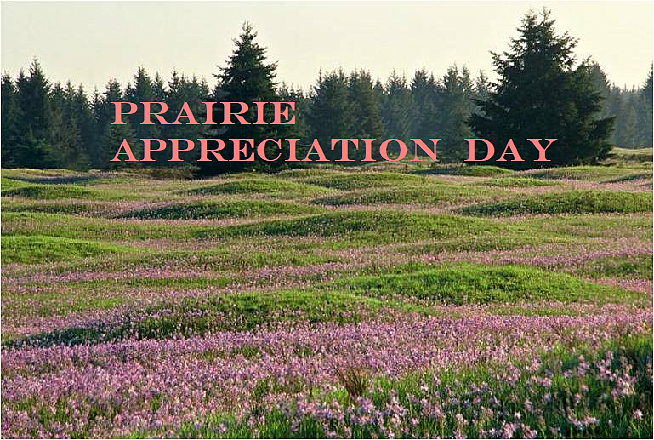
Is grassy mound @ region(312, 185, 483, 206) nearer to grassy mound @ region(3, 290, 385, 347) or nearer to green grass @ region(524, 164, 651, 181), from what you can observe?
green grass @ region(524, 164, 651, 181)

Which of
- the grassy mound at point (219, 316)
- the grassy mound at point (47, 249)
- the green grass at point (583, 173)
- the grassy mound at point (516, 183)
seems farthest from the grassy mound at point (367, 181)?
the grassy mound at point (219, 316)

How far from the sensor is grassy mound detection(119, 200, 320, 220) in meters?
36.2

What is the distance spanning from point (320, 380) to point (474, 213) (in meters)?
26.6

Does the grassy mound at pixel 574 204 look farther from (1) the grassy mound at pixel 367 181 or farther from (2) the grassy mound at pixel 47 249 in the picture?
(2) the grassy mound at pixel 47 249

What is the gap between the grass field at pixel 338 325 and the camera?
245 inches

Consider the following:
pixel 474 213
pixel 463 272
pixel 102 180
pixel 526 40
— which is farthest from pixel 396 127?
pixel 463 272

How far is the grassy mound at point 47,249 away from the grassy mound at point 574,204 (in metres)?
16.2

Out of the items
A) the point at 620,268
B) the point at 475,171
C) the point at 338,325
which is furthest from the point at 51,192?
the point at 338,325

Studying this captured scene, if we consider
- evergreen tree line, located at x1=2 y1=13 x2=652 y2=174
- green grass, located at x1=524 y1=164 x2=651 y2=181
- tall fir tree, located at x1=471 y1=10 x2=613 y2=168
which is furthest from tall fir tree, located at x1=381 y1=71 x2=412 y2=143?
green grass, located at x1=524 y1=164 x2=651 y2=181

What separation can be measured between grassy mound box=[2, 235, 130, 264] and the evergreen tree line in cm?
4377

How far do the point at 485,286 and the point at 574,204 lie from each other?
63.4 ft

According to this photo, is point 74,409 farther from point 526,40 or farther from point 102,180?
point 526,40

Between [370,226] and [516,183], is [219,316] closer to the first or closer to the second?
[370,226]

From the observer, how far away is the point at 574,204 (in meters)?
33.2
